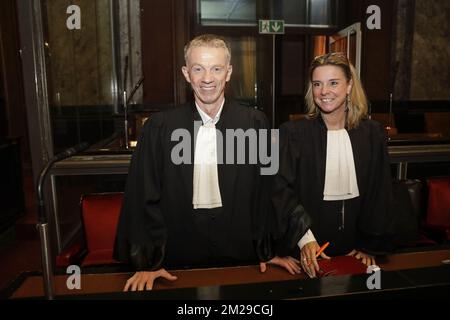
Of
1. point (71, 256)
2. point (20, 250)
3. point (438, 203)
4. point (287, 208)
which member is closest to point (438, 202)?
point (438, 203)

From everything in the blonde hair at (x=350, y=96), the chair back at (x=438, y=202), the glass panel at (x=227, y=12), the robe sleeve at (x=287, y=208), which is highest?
the glass panel at (x=227, y=12)

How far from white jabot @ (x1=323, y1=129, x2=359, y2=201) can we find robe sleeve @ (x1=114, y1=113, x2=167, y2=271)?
75 centimetres

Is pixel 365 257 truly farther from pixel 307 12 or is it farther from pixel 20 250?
pixel 307 12

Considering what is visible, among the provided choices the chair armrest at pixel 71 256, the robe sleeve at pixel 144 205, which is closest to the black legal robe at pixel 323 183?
the robe sleeve at pixel 144 205

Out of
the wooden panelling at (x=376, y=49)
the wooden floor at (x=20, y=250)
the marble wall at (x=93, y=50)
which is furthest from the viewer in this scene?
the wooden panelling at (x=376, y=49)

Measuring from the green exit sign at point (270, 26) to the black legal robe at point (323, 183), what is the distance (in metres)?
5.31

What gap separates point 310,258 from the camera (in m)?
1.53

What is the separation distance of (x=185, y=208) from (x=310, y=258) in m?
0.56

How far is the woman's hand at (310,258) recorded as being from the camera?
4.81 feet

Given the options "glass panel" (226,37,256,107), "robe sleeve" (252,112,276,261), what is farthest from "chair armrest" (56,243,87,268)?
"glass panel" (226,37,256,107)

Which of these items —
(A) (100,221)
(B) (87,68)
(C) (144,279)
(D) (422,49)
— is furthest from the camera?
(D) (422,49)

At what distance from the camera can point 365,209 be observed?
181cm

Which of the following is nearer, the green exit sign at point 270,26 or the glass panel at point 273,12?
the green exit sign at point 270,26

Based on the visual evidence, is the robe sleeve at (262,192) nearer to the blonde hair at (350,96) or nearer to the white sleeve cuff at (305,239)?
the white sleeve cuff at (305,239)
